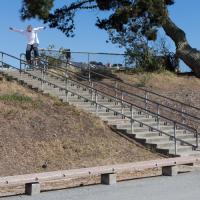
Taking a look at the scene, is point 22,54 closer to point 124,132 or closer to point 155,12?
point 155,12

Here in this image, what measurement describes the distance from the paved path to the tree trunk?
1928 cm

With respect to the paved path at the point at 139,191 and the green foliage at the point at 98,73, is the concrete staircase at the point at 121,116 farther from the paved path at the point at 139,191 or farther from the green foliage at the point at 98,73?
the paved path at the point at 139,191

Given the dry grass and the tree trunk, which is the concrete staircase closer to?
the dry grass

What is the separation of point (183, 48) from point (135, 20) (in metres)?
4.49

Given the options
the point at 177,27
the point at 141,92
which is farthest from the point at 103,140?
the point at 177,27

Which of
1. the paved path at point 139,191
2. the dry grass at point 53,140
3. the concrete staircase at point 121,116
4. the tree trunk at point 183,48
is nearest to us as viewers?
the paved path at point 139,191

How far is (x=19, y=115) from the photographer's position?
18625mm

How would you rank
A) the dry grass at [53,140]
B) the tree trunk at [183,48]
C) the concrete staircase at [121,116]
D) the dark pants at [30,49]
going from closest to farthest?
the dry grass at [53,140] → the concrete staircase at [121,116] → the dark pants at [30,49] → the tree trunk at [183,48]

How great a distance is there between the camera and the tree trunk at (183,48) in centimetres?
3291

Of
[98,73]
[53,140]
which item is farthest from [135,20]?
[53,140]

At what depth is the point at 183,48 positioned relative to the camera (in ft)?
110

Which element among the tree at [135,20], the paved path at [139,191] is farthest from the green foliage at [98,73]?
the paved path at [139,191]

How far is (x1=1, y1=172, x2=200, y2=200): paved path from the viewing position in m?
11.6

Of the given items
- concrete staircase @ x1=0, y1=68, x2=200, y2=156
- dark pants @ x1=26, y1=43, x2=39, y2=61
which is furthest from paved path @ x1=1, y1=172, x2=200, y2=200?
dark pants @ x1=26, y1=43, x2=39, y2=61
